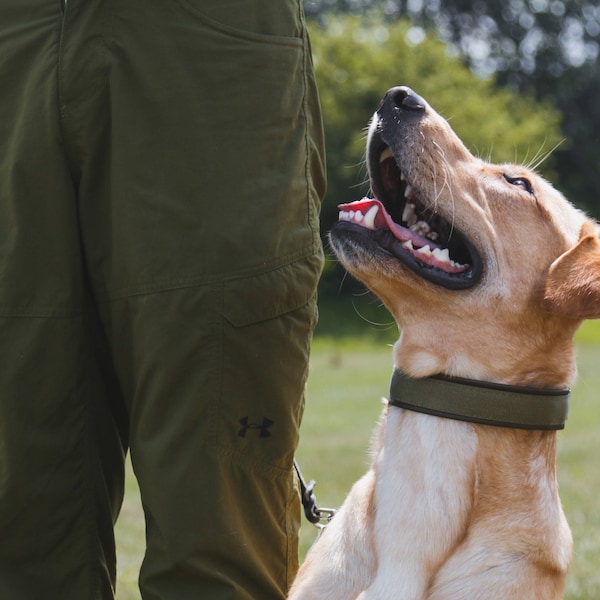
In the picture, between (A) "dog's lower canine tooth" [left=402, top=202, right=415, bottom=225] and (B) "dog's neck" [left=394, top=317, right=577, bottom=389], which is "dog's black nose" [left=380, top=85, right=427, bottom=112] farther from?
(B) "dog's neck" [left=394, top=317, right=577, bottom=389]

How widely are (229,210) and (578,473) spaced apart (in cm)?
599

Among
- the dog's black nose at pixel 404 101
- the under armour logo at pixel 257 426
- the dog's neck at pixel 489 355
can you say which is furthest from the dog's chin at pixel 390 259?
the under armour logo at pixel 257 426

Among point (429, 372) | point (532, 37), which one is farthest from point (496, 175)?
point (532, 37)

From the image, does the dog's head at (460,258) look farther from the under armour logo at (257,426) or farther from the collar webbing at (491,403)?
the under armour logo at (257,426)

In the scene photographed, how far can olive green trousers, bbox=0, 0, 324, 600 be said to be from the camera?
239 cm

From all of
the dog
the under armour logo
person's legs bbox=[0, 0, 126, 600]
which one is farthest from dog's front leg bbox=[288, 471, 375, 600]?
person's legs bbox=[0, 0, 126, 600]

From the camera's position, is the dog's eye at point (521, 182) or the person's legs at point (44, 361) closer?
the person's legs at point (44, 361)

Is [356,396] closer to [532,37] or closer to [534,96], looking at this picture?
[534,96]

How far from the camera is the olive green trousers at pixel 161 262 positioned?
7.85 feet

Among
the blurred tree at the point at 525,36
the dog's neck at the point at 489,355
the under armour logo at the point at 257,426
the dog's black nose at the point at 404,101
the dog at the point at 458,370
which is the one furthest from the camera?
the blurred tree at the point at 525,36

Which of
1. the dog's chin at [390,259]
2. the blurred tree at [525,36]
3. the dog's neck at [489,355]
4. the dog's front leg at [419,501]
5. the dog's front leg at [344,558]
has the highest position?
the dog's chin at [390,259]

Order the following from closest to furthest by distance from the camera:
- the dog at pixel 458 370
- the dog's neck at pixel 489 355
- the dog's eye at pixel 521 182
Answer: the dog at pixel 458 370, the dog's neck at pixel 489 355, the dog's eye at pixel 521 182

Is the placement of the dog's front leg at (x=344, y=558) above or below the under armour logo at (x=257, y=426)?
below

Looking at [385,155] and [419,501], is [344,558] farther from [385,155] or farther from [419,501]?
[385,155]
